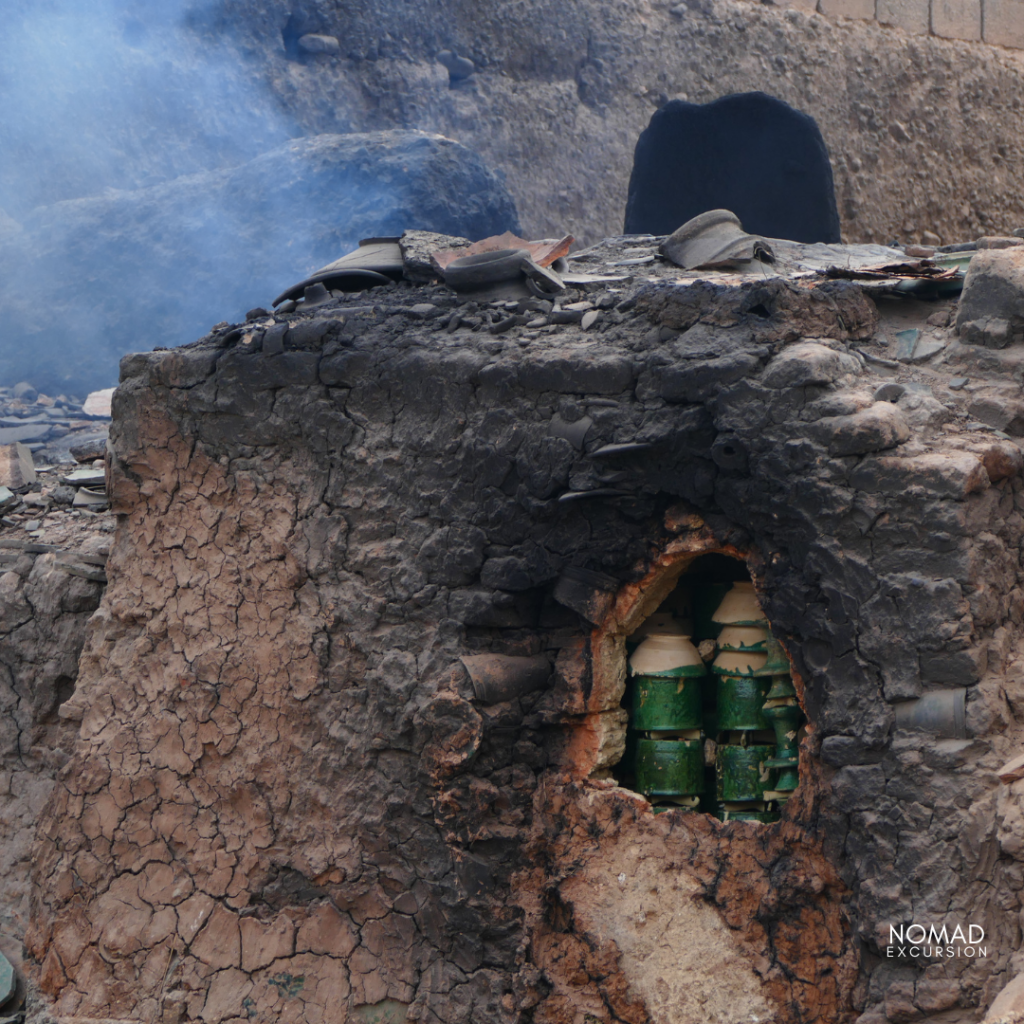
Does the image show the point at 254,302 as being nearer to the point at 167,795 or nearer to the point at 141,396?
the point at 141,396

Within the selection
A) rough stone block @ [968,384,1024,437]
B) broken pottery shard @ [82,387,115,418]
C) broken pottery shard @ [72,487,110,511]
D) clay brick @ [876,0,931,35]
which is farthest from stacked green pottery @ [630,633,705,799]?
clay brick @ [876,0,931,35]

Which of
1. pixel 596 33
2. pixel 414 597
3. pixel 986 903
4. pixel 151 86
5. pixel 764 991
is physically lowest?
pixel 764 991

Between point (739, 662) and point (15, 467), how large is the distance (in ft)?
12.7

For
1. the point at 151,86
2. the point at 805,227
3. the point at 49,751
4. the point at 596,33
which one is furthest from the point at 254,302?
the point at 49,751

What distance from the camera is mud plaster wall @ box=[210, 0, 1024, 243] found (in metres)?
9.66

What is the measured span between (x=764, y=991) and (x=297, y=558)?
1.80 metres

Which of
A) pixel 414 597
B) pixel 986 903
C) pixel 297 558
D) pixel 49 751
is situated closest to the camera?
pixel 986 903

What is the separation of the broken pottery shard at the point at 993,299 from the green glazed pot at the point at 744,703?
108cm

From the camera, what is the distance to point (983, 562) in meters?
2.54

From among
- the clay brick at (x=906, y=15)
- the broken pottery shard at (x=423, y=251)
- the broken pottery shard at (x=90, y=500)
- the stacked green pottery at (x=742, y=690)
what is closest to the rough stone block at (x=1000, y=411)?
the stacked green pottery at (x=742, y=690)

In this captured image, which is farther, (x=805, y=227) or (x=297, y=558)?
(x=805, y=227)

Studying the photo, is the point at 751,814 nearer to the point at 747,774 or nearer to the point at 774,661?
the point at 747,774

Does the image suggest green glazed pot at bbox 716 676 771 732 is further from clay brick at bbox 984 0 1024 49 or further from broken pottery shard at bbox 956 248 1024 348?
clay brick at bbox 984 0 1024 49

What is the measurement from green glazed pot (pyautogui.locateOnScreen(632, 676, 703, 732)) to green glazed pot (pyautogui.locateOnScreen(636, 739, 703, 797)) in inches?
1.8
